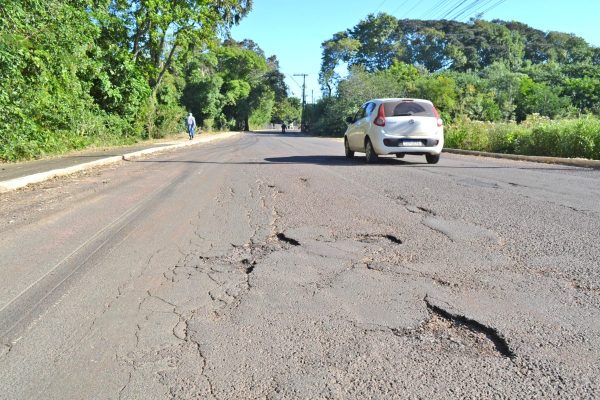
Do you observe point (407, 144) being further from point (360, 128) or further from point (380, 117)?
point (360, 128)

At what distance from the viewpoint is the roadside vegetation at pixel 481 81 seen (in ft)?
53.5

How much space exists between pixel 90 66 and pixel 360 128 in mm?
12452

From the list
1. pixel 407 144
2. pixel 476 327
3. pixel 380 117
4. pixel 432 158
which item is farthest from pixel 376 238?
pixel 432 158

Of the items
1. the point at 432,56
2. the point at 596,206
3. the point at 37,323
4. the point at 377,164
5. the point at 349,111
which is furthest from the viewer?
the point at 432,56

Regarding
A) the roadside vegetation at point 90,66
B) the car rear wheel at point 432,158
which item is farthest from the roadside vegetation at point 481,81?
the roadside vegetation at point 90,66

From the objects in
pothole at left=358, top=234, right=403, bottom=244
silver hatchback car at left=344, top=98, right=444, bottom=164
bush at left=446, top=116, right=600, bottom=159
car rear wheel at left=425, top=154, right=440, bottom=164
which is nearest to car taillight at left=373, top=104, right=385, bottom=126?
silver hatchback car at left=344, top=98, right=444, bottom=164

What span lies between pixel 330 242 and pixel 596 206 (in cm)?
361

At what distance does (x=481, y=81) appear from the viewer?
183ft

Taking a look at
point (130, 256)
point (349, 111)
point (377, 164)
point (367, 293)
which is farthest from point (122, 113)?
point (349, 111)

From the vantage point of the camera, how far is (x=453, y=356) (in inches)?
99.9

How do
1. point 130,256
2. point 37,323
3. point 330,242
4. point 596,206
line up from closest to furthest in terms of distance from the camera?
point 37,323 < point 130,256 < point 330,242 < point 596,206

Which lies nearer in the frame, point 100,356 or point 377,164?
point 100,356

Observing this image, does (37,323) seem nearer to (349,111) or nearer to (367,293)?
(367,293)

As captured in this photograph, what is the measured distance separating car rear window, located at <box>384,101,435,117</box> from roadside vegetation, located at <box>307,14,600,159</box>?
16.1 feet
